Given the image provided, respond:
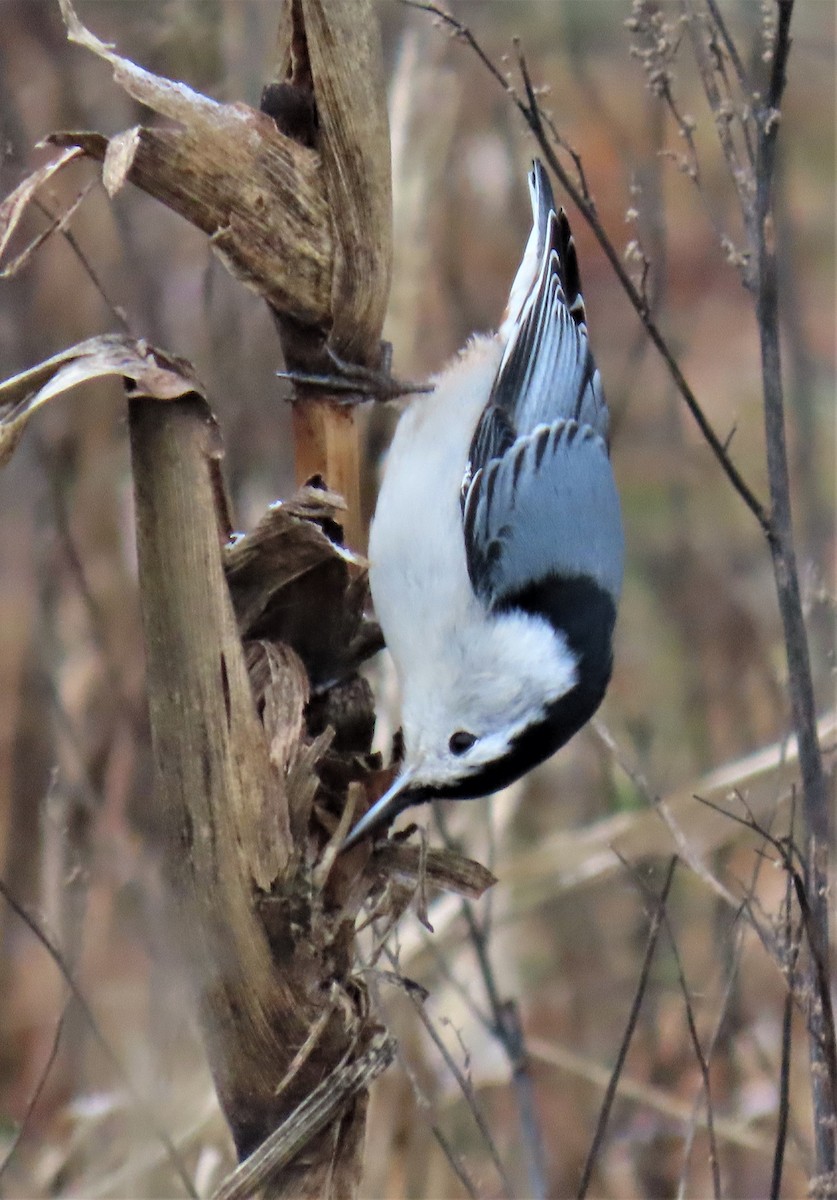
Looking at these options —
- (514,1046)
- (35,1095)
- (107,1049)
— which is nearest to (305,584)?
(107,1049)

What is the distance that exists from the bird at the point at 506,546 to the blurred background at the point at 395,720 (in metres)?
0.29

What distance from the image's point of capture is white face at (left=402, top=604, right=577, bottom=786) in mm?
2064

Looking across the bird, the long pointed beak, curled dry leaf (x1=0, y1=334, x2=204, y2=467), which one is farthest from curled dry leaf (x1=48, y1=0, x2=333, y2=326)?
the long pointed beak

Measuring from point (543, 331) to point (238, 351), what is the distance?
70cm

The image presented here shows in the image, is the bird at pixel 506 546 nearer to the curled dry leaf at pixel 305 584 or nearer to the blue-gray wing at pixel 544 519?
the blue-gray wing at pixel 544 519

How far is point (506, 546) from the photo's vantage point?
7.90 ft

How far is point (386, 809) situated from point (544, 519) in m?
0.80

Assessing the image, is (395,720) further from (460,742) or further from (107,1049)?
(107,1049)

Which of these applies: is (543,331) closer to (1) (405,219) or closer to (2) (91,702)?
(1) (405,219)

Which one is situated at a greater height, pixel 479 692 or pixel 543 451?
pixel 543 451

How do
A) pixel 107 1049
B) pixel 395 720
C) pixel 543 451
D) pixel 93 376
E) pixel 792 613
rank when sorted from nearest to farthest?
pixel 93 376 → pixel 792 613 → pixel 107 1049 → pixel 543 451 → pixel 395 720

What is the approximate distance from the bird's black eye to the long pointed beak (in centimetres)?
14

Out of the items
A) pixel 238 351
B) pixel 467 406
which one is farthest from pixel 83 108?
pixel 467 406

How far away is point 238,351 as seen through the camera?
3.04m
